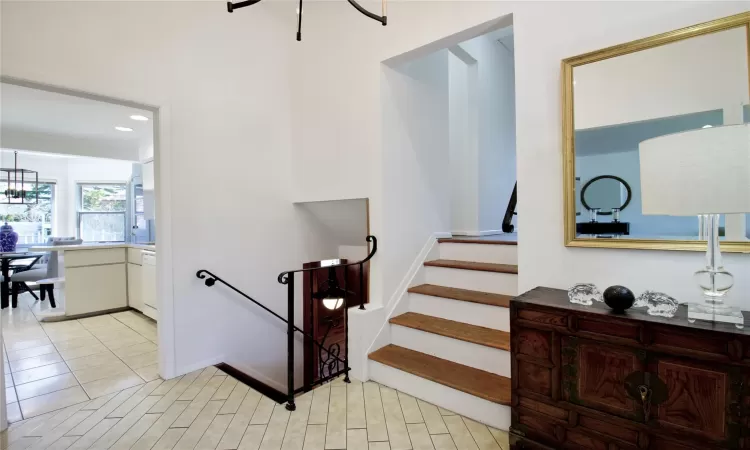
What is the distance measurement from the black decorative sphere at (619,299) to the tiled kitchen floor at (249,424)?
0.89 meters

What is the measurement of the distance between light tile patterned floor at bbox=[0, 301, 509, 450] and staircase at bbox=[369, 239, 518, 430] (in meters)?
0.10

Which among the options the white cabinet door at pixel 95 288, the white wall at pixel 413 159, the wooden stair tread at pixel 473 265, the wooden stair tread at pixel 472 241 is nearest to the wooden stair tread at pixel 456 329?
the white wall at pixel 413 159

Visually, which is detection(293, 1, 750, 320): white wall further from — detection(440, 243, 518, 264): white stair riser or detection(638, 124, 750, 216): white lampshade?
detection(638, 124, 750, 216): white lampshade

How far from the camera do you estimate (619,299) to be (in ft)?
4.71

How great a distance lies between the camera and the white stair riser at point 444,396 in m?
1.87

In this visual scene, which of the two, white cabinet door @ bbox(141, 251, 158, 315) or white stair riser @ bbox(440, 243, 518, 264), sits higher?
white stair riser @ bbox(440, 243, 518, 264)

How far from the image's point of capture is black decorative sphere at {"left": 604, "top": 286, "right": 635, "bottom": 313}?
4.71ft

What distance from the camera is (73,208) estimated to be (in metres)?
7.78

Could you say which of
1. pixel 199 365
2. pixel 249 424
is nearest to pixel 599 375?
pixel 249 424

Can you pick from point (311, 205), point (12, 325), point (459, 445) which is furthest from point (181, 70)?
point (12, 325)

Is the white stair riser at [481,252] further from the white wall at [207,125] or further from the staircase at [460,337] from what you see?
the white wall at [207,125]

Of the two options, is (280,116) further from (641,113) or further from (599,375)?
(599,375)

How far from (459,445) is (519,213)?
1299mm

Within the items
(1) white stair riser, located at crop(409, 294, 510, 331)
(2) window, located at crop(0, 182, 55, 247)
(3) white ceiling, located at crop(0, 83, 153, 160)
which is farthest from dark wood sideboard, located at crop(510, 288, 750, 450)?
(2) window, located at crop(0, 182, 55, 247)
